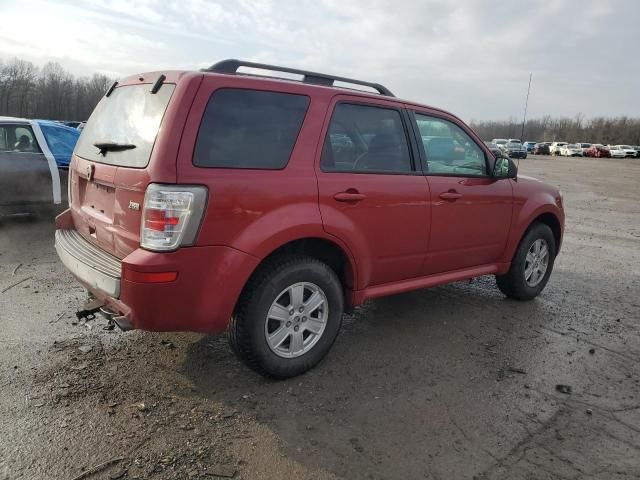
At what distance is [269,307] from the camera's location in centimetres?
313

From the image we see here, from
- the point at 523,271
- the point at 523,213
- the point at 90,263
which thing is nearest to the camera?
the point at 90,263

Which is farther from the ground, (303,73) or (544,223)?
(303,73)

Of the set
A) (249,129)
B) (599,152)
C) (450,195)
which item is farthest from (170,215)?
(599,152)

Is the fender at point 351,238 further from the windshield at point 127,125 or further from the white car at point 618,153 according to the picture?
the white car at point 618,153

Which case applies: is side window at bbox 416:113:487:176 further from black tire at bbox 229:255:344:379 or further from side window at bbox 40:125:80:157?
side window at bbox 40:125:80:157

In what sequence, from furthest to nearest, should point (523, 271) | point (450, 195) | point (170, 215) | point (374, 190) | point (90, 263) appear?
point (523, 271), point (450, 195), point (374, 190), point (90, 263), point (170, 215)

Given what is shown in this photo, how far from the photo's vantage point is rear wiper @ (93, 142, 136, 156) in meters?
3.04

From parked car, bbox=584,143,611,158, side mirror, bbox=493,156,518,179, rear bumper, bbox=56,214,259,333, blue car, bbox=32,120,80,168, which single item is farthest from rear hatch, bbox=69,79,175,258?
parked car, bbox=584,143,611,158

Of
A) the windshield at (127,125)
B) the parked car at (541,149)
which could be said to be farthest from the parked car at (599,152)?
the windshield at (127,125)

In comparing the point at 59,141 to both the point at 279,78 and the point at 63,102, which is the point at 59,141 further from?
the point at 63,102

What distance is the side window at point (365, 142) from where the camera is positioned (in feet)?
11.3

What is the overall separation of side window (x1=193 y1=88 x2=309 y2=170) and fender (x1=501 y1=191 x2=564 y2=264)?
8.50 feet

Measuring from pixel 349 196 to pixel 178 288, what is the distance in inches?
51.5

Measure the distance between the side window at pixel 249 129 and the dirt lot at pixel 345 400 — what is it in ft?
4.79
